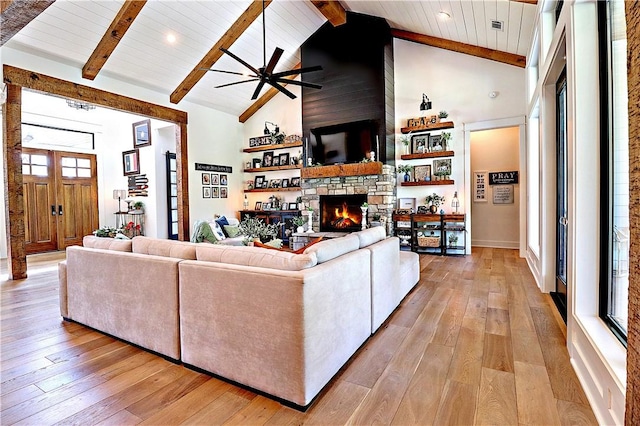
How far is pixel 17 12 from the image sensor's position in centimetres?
358

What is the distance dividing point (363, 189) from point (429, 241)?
1.65 meters

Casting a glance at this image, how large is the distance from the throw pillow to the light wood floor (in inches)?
110

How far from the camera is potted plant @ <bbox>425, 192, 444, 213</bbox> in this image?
6355 mm

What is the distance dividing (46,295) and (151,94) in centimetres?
434

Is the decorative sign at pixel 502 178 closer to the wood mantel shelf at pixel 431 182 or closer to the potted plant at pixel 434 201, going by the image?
the wood mantel shelf at pixel 431 182

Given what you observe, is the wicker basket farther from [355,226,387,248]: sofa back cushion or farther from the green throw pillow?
the green throw pillow

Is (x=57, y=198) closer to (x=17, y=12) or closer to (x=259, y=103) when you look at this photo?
(x=17, y=12)

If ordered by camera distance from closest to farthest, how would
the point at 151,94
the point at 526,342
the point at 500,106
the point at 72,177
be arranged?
1. the point at 526,342
2. the point at 500,106
3. the point at 151,94
4. the point at 72,177

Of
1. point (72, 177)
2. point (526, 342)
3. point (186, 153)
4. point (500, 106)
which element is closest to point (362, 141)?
point (500, 106)

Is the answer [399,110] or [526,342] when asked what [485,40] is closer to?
[399,110]

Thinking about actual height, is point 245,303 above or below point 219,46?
below

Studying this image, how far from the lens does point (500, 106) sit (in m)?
5.87

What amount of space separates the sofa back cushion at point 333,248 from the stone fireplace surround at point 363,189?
12.7ft

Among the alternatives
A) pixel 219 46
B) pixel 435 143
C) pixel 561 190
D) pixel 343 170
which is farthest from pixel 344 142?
pixel 561 190
